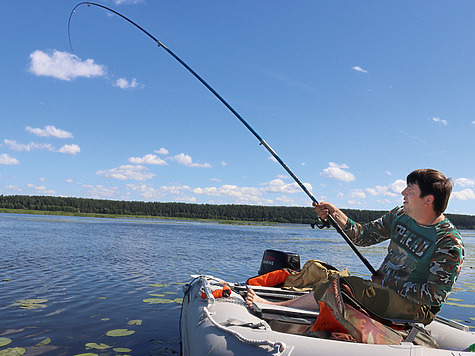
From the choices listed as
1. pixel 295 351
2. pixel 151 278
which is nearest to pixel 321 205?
pixel 295 351

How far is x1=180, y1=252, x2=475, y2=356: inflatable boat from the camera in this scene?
2438 mm

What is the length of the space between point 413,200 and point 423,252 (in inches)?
15.0

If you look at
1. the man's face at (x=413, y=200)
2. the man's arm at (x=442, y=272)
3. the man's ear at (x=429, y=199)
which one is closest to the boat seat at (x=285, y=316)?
the man's arm at (x=442, y=272)

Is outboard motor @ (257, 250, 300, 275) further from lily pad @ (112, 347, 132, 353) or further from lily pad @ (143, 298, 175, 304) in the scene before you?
lily pad @ (112, 347, 132, 353)

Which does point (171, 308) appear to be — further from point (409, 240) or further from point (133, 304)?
point (409, 240)

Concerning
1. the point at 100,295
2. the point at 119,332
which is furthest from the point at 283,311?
the point at 100,295

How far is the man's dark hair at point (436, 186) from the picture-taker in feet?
9.14

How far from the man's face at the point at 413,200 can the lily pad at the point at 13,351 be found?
14.1ft

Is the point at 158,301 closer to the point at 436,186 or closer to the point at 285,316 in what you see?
the point at 285,316

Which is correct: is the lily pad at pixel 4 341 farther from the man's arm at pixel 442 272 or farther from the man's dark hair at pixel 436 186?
the man's dark hair at pixel 436 186

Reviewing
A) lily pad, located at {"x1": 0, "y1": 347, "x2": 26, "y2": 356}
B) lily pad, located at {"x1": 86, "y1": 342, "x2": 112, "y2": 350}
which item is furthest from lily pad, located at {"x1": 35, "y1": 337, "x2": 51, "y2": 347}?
lily pad, located at {"x1": 86, "y1": 342, "x2": 112, "y2": 350}

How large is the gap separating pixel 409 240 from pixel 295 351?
1259 mm

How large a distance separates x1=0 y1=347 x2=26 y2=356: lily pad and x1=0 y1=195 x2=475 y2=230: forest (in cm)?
7357

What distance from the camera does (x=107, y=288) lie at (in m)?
8.00
